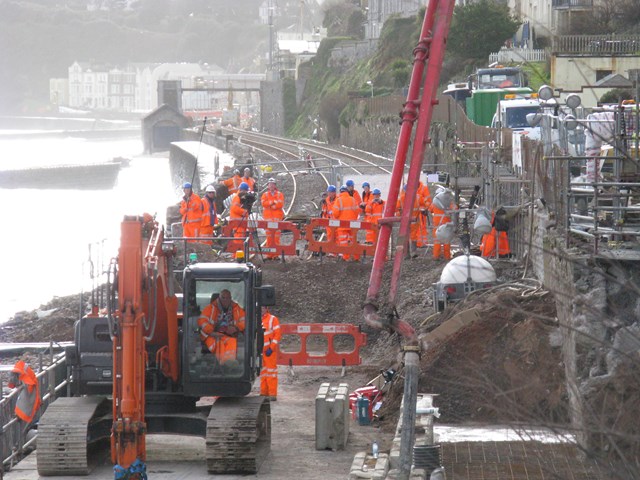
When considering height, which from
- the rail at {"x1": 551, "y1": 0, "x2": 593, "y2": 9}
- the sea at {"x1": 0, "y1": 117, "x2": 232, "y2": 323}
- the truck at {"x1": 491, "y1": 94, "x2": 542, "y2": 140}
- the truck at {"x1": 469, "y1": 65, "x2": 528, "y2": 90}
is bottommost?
the sea at {"x1": 0, "y1": 117, "x2": 232, "y2": 323}

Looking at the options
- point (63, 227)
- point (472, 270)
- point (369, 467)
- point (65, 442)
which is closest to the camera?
point (369, 467)

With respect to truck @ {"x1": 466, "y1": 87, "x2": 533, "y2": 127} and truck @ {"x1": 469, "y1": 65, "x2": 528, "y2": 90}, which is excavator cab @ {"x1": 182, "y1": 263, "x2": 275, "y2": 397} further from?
truck @ {"x1": 469, "y1": 65, "x2": 528, "y2": 90}

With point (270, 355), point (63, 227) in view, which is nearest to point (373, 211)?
point (270, 355)

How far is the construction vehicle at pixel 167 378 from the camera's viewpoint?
1233cm

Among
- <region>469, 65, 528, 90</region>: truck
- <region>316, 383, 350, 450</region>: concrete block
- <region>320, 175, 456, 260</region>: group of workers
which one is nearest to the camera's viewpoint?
<region>316, 383, 350, 450</region>: concrete block

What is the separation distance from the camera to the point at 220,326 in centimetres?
1310

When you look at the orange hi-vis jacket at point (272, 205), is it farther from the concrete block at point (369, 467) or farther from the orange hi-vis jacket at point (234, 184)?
the concrete block at point (369, 467)

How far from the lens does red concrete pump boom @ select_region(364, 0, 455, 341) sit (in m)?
14.0

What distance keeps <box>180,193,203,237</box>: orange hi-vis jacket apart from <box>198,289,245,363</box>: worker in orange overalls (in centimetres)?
1162

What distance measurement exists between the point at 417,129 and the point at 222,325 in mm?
3468

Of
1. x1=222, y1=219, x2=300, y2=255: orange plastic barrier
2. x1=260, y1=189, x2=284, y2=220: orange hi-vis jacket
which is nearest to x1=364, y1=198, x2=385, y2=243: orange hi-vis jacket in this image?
x1=222, y1=219, x2=300, y2=255: orange plastic barrier

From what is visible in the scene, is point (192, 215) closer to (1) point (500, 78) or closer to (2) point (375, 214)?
(2) point (375, 214)

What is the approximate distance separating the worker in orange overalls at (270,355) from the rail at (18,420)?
8.67ft

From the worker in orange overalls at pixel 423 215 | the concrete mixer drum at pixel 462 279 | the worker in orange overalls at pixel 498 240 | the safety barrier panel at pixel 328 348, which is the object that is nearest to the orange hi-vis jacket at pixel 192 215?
the worker in orange overalls at pixel 423 215
